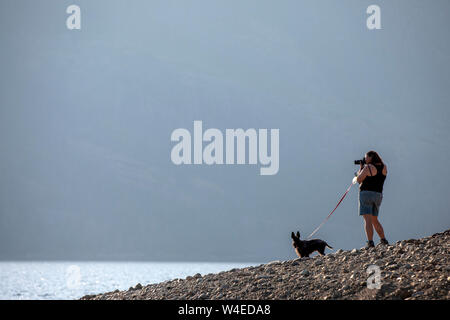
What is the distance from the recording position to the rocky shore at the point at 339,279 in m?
12.1

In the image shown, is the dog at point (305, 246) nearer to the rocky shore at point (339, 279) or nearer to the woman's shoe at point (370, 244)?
the rocky shore at point (339, 279)

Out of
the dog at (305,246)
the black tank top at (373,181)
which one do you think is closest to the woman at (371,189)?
the black tank top at (373,181)

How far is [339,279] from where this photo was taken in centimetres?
1303

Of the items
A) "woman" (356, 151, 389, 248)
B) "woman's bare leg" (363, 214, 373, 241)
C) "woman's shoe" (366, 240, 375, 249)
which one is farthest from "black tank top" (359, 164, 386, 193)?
"woman's shoe" (366, 240, 375, 249)

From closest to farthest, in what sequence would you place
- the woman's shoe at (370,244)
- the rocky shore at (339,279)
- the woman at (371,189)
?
the rocky shore at (339,279), the woman at (371,189), the woman's shoe at (370,244)

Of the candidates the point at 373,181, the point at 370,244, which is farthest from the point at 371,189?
the point at 370,244

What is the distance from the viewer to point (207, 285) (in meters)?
14.6

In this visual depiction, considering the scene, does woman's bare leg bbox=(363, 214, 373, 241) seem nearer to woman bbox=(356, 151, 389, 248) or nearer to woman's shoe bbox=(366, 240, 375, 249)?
woman bbox=(356, 151, 389, 248)

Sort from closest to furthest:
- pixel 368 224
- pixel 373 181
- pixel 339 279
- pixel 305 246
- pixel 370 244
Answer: pixel 339 279 < pixel 373 181 < pixel 368 224 < pixel 370 244 < pixel 305 246

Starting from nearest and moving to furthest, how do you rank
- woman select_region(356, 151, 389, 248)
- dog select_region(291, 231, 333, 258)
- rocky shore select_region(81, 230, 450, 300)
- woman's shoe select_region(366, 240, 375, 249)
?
rocky shore select_region(81, 230, 450, 300)
woman select_region(356, 151, 389, 248)
woman's shoe select_region(366, 240, 375, 249)
dog select_region(291, 231, 333, 258)

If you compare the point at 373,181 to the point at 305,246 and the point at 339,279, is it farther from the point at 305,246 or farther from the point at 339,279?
Result: the point at 305,246

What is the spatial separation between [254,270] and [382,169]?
3712 millimetres

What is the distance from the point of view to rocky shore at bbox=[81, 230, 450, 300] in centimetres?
1206
